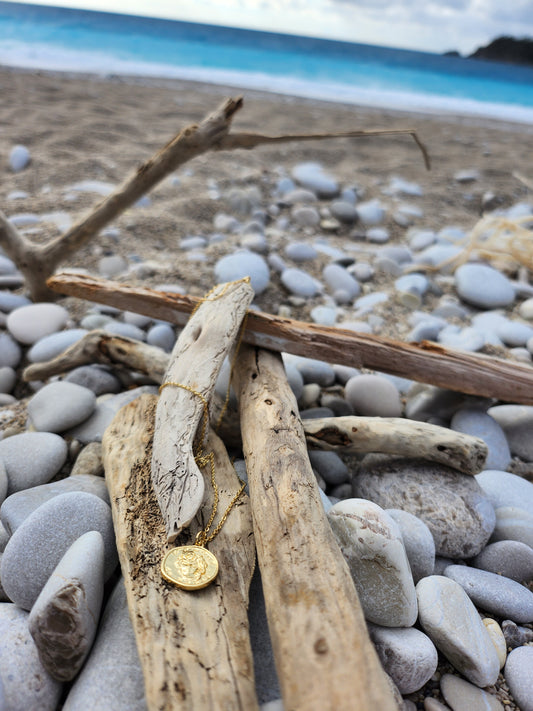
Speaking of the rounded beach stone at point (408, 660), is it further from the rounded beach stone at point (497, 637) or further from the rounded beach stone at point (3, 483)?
the rounded beach stone at point (3, 483)

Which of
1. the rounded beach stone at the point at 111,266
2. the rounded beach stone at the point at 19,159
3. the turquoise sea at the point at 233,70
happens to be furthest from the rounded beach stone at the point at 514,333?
the turquoise sea at the point at 233,70

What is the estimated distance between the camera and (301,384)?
7.72 ft

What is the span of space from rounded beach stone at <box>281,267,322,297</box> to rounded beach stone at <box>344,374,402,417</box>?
4.00 feet

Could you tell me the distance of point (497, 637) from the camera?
147cm

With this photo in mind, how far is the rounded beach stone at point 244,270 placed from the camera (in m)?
3.25

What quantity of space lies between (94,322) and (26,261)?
55 cm

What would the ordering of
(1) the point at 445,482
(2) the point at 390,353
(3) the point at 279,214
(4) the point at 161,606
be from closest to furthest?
(4) the point at 161,606, (1) the point at 445,482, (2) the point at 390,353, (3) the point at 279,214

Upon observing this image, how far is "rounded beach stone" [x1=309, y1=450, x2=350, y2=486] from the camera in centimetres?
197

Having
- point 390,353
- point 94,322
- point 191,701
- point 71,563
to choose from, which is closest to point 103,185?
point 94,322

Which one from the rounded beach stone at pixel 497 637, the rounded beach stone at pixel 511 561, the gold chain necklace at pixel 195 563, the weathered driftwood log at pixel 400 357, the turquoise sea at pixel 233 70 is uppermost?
the turquoise sea at pixel 233 70

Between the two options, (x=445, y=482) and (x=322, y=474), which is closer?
(x=445, y=482)

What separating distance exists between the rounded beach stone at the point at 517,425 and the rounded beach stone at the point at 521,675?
1023 mm

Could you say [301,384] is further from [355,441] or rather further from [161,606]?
[161,606]

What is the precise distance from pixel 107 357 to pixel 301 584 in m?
1.55
